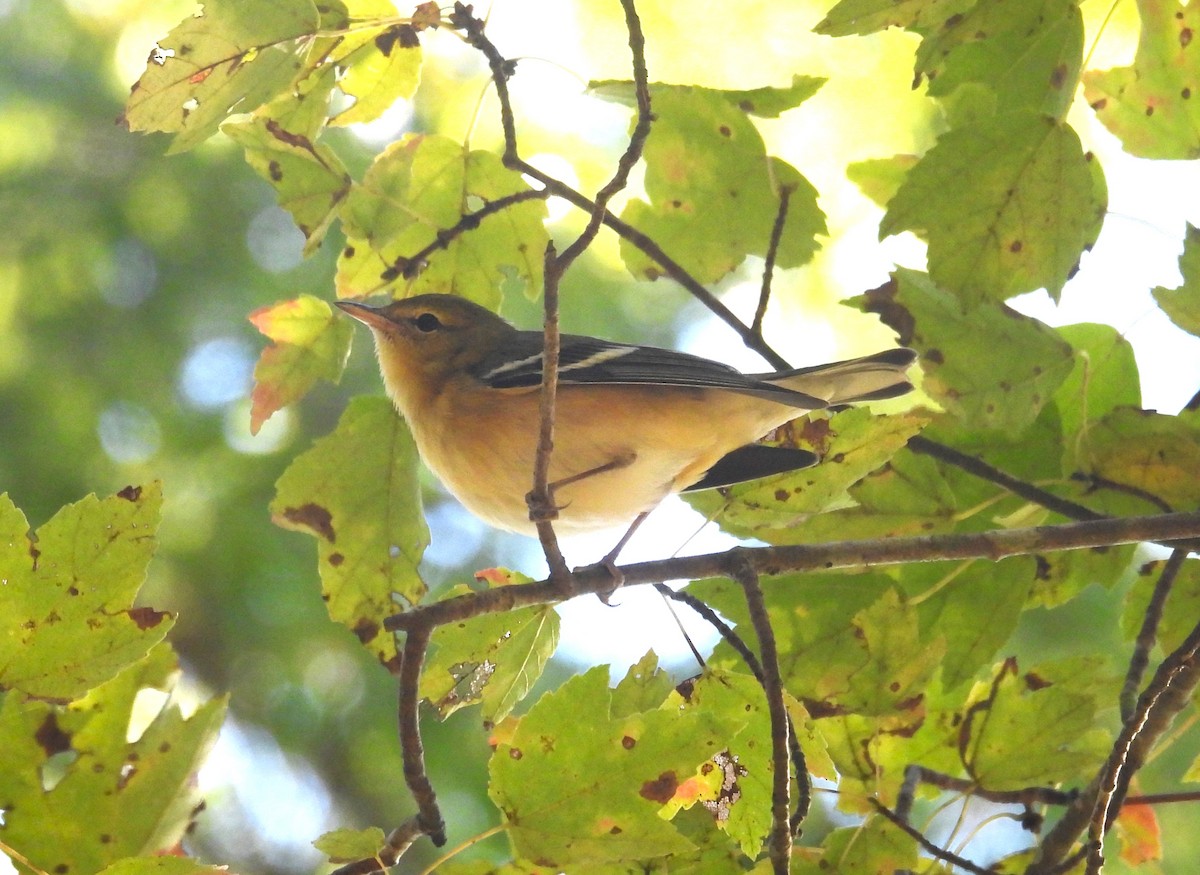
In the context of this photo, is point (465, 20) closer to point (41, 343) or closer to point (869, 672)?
point (869, 672)

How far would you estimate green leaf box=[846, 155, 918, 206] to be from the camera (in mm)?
3193

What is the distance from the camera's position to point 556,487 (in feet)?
9.50

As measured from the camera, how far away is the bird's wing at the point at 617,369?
3430mm

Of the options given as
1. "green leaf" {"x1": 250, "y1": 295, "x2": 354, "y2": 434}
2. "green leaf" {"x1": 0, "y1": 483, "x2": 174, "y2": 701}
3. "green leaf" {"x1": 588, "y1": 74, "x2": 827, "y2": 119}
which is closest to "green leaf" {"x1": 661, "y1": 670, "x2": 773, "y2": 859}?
"green leaf" {"x1": 0, "y1": 483, "x2": 174, "y2": 701}

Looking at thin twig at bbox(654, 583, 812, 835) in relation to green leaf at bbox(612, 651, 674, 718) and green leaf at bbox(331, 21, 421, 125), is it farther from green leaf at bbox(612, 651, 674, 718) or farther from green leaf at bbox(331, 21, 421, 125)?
green leaf at bbox(331, 21, 421, 125)

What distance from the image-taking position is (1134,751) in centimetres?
261

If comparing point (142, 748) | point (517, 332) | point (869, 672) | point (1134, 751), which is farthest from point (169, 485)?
point (1134, 751)

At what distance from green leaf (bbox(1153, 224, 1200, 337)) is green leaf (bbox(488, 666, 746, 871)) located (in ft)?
4.71

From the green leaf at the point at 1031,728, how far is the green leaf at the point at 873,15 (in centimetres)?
149

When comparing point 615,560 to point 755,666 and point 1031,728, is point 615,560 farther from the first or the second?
point 1031,728

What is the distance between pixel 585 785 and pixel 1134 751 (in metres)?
1.33

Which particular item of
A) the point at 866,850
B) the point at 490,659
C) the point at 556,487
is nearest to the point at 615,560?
the point at 556,487

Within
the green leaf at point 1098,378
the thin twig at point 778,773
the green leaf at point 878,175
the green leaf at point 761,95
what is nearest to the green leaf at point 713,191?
the green leaf at point 761,95

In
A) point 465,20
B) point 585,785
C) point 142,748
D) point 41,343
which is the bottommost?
point 585,785
